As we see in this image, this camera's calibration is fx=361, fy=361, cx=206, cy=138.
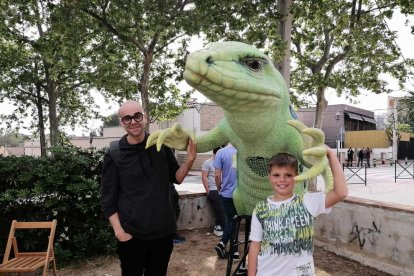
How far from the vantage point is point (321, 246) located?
5.10m

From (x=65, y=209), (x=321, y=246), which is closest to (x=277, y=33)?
(x=321, y=246)

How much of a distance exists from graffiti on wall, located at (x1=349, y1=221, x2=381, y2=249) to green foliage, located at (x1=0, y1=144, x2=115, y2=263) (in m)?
3.17

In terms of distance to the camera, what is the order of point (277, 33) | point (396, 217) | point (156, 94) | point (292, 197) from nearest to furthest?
1. point (292, 197)
2. point (396, 217)
3. point (277, 33)
4. point (156, 94)

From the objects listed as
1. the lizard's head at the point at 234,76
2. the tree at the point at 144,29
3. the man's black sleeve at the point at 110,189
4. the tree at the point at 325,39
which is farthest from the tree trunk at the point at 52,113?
the lizard's head at the point at 234,76

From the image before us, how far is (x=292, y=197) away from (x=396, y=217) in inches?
114

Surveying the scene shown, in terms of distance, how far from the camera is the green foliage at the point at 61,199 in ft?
14.6

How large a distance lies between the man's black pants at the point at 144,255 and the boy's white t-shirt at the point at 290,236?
0.81 meters

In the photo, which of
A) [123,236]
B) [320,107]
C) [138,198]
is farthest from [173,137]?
[320,107]

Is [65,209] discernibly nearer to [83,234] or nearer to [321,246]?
[83,234]

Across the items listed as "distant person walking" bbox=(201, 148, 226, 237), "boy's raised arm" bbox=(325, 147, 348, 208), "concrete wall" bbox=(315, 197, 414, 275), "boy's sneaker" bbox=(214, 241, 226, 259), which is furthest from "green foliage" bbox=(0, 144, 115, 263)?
"boy's raised arm" bbox=(325, 147, 348, 208)

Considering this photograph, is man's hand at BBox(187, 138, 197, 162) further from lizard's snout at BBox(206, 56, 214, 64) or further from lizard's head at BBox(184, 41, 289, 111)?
lizard's snout at BBox(206, 56, 214, 64)

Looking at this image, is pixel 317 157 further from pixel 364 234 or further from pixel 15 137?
pixel 15 137

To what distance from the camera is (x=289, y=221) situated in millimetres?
1761

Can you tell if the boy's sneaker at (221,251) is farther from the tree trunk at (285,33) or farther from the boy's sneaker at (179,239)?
the tree trunk at (285,33)
